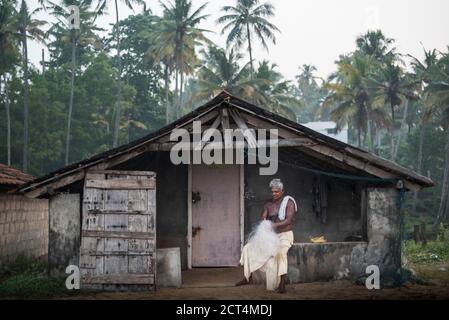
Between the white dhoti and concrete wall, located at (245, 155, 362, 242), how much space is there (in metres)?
2.02

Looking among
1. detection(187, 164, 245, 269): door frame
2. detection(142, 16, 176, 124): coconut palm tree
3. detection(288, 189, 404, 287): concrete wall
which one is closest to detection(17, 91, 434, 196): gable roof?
detection(288, 189, 404, 287): concrete wall

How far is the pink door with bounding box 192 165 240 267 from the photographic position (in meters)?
9.99

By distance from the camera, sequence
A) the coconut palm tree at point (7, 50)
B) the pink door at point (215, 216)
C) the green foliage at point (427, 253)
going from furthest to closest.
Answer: the coconut palm tree at point (7, 50)
the green foliage at point (427, 253)
the pink door at point (215, 216)

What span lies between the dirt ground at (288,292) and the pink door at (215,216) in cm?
108

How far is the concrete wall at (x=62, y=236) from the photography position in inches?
331

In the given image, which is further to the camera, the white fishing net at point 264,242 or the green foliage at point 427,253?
the green foliage at point 427,253

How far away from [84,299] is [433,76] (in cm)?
2829

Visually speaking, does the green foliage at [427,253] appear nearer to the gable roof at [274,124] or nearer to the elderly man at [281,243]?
the gable roof at [274,124]

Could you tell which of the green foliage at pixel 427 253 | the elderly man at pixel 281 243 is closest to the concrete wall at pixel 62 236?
the elderly man at pixel 281 243

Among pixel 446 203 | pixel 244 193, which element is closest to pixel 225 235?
pixel 244 193

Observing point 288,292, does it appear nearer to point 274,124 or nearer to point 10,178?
point 274,124

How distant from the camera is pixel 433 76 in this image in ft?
99.2

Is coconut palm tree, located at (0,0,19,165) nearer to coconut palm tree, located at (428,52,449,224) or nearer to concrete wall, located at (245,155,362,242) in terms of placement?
concrete wall, located at (245,155,362,242)

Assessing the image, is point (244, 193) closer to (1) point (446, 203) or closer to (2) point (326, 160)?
(2) point (326, 160)
